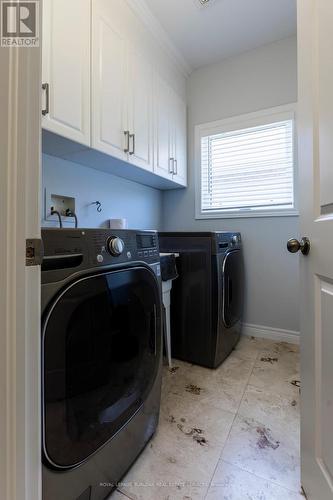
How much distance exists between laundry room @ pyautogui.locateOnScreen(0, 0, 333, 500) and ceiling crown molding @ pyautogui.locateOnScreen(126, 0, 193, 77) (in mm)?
13

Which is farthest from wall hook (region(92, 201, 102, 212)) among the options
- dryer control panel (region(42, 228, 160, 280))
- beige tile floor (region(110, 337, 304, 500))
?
beige tile floor (region(110, 337, 304, 500))

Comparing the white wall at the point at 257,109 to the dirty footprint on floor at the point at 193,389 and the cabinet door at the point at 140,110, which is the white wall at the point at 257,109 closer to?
the cabinet door at the point at 140,110

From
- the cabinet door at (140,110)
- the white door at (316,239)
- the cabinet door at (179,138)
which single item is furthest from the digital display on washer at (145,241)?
the cabinet door at (179,138)

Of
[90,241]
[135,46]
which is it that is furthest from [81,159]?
[90,241]

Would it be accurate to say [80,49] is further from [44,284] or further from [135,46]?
[44,284]

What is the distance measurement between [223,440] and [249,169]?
2.07 meters

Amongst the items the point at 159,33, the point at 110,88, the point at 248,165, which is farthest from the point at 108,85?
the point at 248,165

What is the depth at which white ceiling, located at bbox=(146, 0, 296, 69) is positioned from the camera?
1.79 metres

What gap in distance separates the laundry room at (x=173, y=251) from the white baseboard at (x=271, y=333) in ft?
0.06

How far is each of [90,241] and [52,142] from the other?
0.89 metres

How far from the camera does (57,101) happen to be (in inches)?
46.9

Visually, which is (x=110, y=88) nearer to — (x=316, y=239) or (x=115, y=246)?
(x=115, y=246)

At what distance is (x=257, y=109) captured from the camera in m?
2.24

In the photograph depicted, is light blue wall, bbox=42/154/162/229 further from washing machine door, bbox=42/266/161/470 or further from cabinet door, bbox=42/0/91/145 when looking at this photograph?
washing machine door, bbox=42/266/161/470
